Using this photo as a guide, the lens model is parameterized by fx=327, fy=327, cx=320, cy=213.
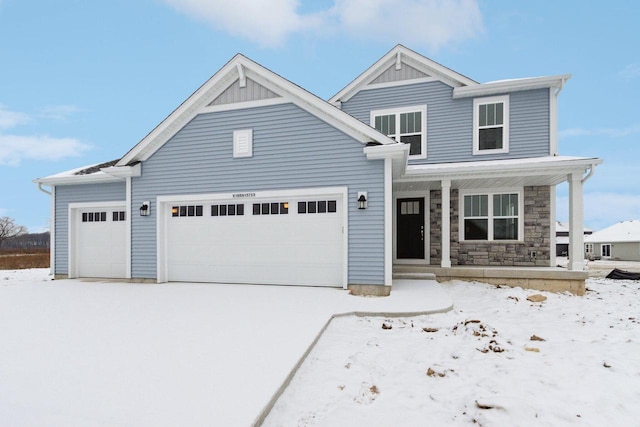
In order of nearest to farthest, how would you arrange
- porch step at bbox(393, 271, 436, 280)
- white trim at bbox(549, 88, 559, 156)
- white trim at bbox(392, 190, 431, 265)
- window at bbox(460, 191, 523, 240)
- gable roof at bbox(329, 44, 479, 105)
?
porch step at bbox(393, 271, 436, 280) → white trim at bbox(549, 88, 559, 156) → window at bbox(460, 191, 523, 240) → gable roof at bbox(329, 44, 479, 105) → white trim at bbox(392, 190, 431, 265)

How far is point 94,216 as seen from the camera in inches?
393

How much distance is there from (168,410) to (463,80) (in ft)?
36.7

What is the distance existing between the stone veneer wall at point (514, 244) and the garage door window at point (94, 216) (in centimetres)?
1016

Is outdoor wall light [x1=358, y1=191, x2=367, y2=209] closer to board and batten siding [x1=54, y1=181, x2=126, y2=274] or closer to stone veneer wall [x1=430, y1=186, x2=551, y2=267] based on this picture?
stone veneer wall [x1=430, y1=186, x2=551, y2=267]

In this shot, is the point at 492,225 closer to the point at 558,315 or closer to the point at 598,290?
the point at 598,290

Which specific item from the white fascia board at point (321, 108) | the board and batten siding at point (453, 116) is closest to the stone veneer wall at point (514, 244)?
the board and batten siding at point (453, 116)

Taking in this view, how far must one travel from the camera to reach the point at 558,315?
6117mm

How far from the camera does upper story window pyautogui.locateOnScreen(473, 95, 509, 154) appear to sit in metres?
10.2

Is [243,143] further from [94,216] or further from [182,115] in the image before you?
[94,216]

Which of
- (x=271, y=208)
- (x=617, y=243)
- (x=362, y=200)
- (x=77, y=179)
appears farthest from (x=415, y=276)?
(x=617, y=243)

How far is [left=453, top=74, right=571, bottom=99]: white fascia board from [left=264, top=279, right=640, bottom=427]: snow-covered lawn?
7.17 meters

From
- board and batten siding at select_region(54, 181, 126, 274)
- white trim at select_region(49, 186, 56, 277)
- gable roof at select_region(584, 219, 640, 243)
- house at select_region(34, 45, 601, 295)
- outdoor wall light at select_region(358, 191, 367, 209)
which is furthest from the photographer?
gable roof at select_region(584, 219, 640, 243)

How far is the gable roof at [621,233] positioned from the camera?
1181 inches

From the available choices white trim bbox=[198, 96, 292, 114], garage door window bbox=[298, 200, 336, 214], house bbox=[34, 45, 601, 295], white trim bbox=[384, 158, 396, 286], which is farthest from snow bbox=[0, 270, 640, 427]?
white trim bbox=[198, 96, 292, 114]
